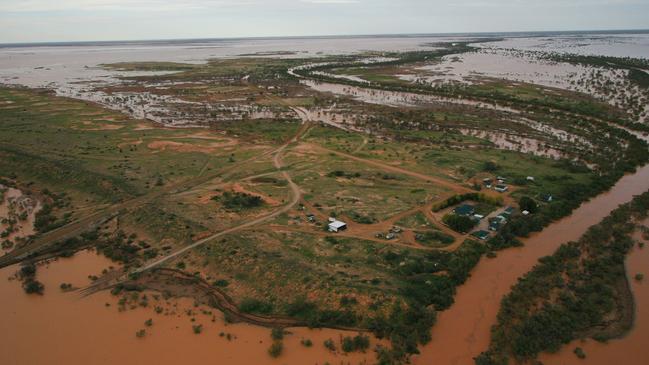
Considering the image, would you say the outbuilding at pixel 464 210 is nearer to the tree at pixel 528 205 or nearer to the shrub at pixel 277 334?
the tree at pixel 528 205

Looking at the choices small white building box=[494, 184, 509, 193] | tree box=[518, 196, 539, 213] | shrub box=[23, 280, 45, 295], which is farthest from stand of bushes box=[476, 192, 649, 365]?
shrub box=[23, 280, 45, 295]

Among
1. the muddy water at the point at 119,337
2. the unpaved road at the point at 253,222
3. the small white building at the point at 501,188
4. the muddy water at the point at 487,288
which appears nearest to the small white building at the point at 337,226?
the unpaved road at the point at 253,222

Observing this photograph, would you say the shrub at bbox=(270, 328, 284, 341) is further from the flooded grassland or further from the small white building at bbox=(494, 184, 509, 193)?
the small white building at bbox=(494, 184, 509, 193)

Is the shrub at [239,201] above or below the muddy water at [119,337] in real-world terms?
above

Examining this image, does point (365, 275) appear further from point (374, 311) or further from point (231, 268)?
point (231, 268)

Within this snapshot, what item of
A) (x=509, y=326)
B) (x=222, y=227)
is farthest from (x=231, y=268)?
(x=509, y=326)

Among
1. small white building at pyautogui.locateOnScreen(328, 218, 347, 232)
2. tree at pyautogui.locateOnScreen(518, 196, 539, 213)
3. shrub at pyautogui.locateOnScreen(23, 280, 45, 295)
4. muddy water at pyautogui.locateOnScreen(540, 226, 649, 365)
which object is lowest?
muddy water at pyautogui.locateOnScreen(540, 226, 649, 365)

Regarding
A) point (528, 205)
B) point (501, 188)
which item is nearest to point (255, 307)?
point (528, 205)
